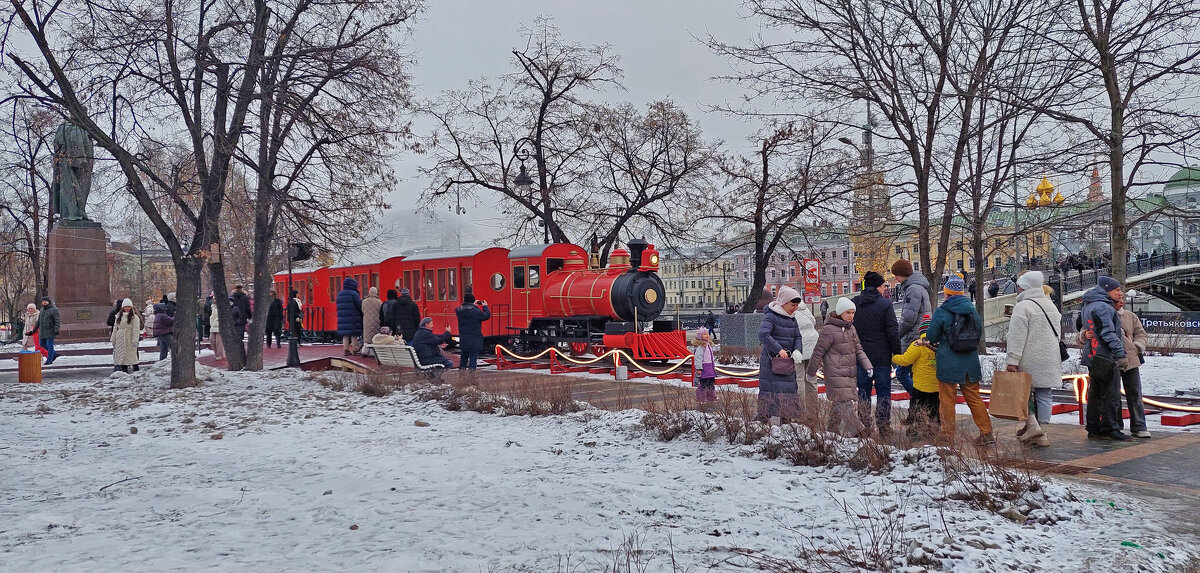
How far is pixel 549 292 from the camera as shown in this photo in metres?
22.1

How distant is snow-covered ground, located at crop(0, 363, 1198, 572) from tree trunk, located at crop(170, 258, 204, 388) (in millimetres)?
4881

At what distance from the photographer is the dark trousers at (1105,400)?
912cm

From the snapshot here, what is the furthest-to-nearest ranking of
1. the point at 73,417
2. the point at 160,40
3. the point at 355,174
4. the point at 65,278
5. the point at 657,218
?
the point at 657,218
the point at 65,278
the point at 355,174
the point at 160,40
the point at 73,417

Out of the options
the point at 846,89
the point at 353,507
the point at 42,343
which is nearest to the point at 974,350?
the point at 353,507

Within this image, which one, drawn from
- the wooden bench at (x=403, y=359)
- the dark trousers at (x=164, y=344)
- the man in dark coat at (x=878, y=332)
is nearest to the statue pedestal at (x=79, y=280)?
the dark trousers at (x=164, y=344)

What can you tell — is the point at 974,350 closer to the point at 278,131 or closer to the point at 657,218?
the point at 278,131

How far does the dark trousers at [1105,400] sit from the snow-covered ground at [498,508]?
2.65 meters

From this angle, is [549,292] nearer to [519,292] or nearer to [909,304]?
[519,292]

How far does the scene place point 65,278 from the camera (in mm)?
28531

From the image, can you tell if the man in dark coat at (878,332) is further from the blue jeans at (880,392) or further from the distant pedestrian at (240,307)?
the distant pedestrian at (240,307)

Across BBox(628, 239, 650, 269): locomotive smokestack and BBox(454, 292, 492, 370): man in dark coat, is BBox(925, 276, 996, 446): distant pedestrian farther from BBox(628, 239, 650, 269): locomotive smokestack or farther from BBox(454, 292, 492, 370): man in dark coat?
BBox(628, 239, 650, 269): locomotive smokestack

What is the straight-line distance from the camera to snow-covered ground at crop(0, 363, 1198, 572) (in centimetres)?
529

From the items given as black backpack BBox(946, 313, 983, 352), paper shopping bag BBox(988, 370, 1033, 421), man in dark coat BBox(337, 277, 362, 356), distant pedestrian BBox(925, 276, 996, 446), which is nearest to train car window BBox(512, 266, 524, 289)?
man in dark coat BBox(337, 277, 362, 356)

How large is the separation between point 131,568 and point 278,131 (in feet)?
44.7
